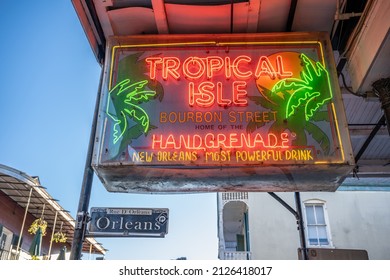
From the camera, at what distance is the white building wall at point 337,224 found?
1564 centimetres

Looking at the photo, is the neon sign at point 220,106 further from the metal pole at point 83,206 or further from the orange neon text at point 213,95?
the metal pole at point 83,206

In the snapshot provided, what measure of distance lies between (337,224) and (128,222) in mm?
14458

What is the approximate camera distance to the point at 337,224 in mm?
16203

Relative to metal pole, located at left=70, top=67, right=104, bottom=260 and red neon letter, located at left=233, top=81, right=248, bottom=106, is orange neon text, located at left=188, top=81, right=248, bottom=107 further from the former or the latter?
metal pole, located at left=70, top=67, right=104, bottom=260

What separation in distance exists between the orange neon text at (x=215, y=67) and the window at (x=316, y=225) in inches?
533

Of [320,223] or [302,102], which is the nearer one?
[302,102]

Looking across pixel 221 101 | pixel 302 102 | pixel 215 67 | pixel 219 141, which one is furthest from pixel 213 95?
pixel 302 102

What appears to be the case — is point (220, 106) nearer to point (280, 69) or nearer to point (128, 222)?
point (280, 69)

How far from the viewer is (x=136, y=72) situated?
3918mm

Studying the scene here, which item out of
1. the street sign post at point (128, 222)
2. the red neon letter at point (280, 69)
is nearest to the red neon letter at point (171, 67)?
the red neon letter at point (280, 69)

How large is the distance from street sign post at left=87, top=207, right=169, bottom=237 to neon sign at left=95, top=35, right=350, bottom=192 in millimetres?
757

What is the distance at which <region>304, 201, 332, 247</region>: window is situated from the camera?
16.0 m
